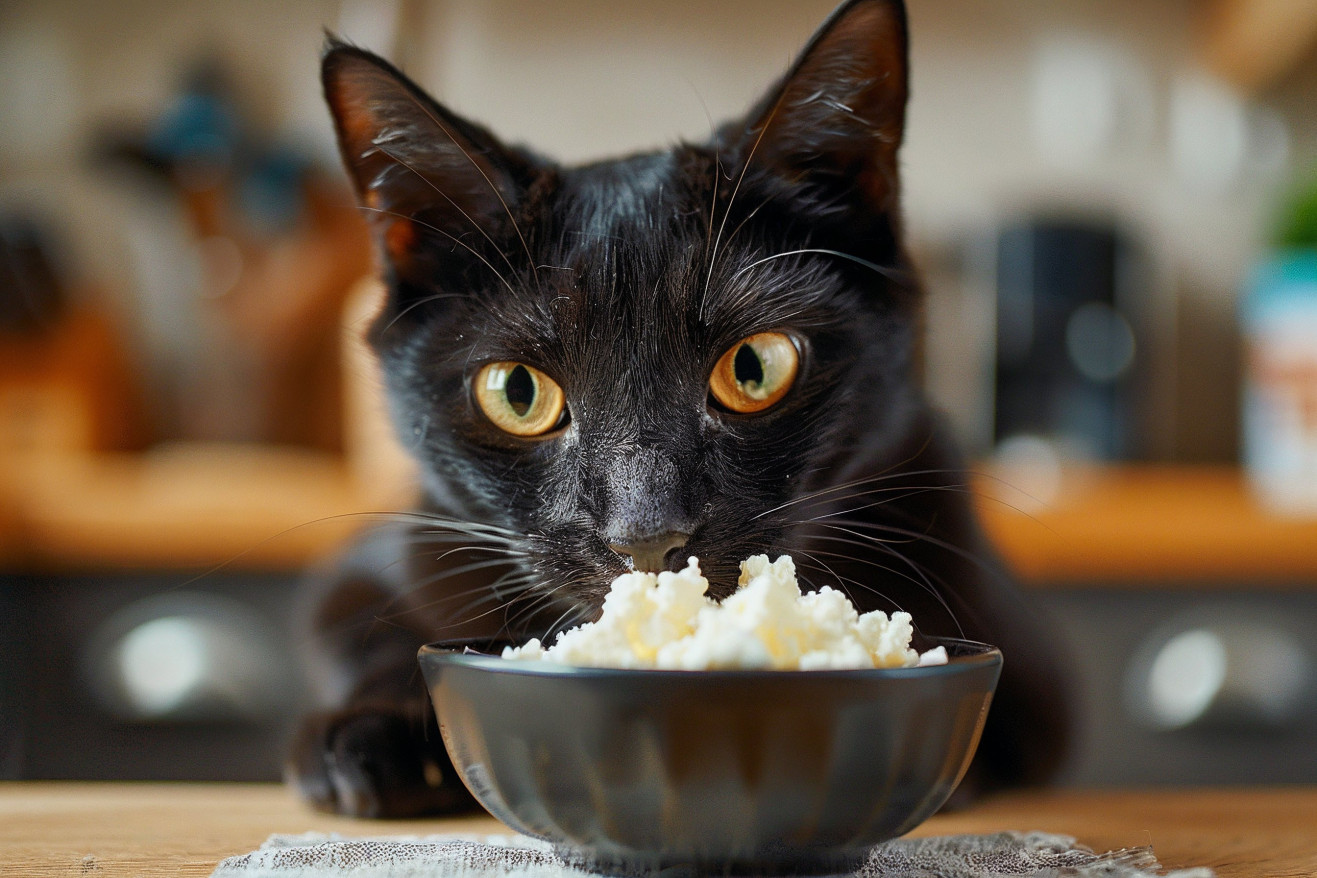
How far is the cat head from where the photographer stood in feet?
1.90

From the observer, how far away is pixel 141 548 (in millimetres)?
1887

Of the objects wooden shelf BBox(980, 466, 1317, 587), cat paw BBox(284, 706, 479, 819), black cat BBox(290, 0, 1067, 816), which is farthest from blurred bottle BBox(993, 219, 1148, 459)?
cat paw BBox(284, 706, 479, 819)

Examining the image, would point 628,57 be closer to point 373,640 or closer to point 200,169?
point 200,169

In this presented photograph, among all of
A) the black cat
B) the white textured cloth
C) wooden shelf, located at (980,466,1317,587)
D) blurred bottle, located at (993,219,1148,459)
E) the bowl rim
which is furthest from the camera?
blurred bottle, located at (993,219,1148,459)

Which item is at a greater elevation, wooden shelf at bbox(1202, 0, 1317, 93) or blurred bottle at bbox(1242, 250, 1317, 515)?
wooden shelf at bbox(1202, 0, 1317, 93)

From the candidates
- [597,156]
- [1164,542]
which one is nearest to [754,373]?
[1164,542]

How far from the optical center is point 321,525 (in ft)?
6.16

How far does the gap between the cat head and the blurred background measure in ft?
3.24

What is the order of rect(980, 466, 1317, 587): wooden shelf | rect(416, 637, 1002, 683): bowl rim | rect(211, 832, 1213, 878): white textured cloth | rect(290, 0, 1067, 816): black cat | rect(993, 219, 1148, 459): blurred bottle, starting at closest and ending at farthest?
1. rect(416, 637, 1002, 683): bowl rim
2. rect(211, 832, 1213, 878): white textured cloth
3. rect(290, 0, 1067, 816): black cat
4. rect(980, 466, 1317, 587): wooden shelf
5. rect(993, 219, 1148, 459): blurred bottle

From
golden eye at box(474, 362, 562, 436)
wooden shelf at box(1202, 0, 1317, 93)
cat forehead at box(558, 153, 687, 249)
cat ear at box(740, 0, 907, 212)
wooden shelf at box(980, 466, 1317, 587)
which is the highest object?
wooden shelf at box(1202, 0, 1317, 93)

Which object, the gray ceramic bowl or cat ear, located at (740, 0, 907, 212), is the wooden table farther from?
cat ear, located at (740, 0, 907, 212)

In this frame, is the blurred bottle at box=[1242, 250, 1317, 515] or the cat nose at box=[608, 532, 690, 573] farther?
the blurred bottle at box=[1242, 250, 1317, 515]

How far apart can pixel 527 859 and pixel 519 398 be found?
261 mm

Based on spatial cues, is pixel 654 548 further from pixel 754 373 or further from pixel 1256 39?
pixel 1256 39
